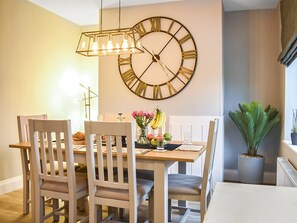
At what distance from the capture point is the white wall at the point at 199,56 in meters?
3.99

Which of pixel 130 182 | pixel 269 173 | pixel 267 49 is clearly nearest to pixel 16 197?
pixel 130 182

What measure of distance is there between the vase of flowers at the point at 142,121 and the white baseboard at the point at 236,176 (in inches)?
81.1

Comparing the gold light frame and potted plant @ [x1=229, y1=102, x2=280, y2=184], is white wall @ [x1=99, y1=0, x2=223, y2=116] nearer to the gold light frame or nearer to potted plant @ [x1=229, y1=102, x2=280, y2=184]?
potted plant @ [x1=229, y1=102, x2=280, y2=184]

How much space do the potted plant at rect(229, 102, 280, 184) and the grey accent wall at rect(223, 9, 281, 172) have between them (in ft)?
1.50

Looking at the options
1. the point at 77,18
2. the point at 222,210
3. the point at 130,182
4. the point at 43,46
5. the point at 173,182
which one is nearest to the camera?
the point at 222,210

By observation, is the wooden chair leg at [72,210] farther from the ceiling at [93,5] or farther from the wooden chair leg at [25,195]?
the ceiling at [93,5]

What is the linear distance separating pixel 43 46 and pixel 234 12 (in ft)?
9.81

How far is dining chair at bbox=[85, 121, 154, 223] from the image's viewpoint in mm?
2186

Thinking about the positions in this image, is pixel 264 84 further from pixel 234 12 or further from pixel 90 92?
pixel 90 92

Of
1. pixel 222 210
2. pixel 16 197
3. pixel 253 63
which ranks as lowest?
pixel 16 197

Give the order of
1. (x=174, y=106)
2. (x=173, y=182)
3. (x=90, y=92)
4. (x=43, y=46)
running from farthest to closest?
(x=90, y=92), (x=43, y=46), (x=174, y=106), (x=173, y=182)

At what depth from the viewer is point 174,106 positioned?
421 cm

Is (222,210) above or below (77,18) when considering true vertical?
below

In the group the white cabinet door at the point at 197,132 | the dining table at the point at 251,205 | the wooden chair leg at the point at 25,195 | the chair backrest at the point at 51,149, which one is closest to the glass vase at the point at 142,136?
the chair backrest at the point at 51,149
